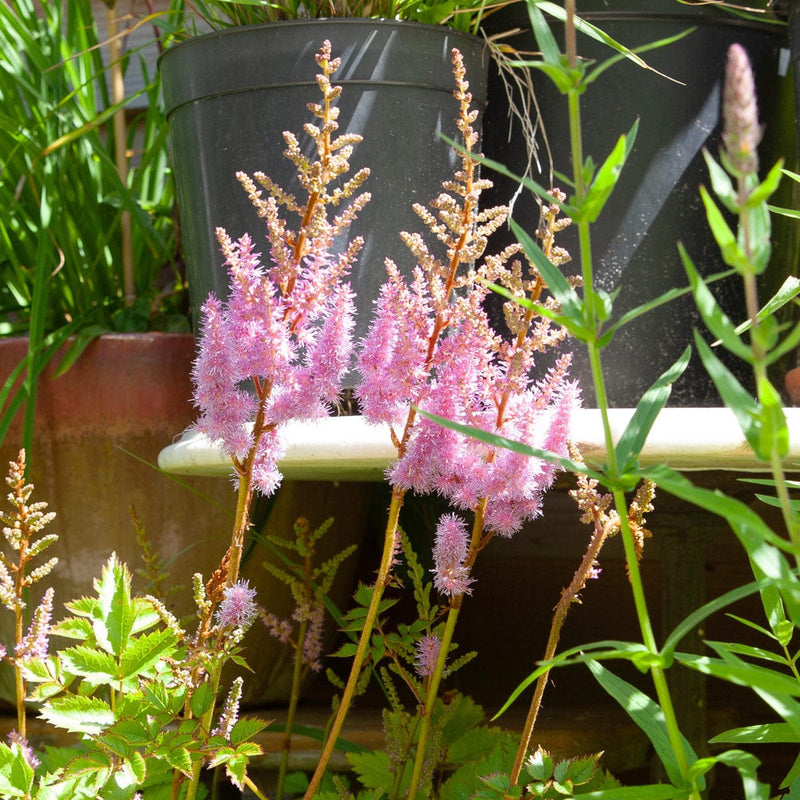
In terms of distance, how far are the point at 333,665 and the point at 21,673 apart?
0.97m

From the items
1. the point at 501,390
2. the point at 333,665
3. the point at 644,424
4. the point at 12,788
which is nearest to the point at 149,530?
the point at 333,665

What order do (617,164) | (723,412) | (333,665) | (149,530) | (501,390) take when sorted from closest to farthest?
(617,164) < (501,390) < (723,412) < (149,530) < (333,665)

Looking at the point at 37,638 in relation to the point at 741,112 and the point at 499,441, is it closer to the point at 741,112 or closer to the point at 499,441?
the point at 499,441

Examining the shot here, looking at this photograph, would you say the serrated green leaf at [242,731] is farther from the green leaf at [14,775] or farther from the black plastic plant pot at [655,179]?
the black plastic plant pot at [655,179]

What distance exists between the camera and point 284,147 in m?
1.11

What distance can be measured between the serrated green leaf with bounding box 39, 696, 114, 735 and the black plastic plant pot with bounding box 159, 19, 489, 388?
549mm

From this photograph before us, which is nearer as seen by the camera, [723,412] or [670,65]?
[723,412]

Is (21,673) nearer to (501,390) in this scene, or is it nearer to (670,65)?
(501,390)

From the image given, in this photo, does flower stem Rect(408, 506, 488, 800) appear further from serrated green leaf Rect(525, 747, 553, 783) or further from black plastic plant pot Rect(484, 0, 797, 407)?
black plastic plant pot Rect(484, 0, 797, 407)

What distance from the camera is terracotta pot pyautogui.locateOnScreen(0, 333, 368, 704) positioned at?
131 centimetres

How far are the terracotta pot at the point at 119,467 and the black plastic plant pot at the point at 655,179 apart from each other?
493mm

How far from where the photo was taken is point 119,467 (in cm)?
132

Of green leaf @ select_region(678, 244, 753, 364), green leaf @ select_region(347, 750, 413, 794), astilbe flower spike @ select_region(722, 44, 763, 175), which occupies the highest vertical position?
astilbe flower spike @ select_region(722, 44, 763, 175)

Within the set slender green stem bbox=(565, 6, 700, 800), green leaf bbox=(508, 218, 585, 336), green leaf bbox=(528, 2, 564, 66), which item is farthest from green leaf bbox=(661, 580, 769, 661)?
green leaf bbox=(528, 2, 564, 66)
